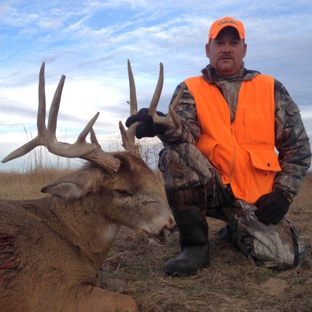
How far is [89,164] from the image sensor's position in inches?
162

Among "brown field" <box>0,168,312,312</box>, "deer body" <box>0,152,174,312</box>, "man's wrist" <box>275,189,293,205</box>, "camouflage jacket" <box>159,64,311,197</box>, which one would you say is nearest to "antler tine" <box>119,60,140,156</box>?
"deer body" <box>0,152,174,312</box>

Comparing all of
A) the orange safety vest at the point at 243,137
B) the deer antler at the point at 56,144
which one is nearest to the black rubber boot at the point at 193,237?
the orange safety vest at the point at 243,137

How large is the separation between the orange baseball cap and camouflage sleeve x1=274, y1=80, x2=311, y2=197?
0.80 metres

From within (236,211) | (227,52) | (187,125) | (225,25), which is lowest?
(236,211)

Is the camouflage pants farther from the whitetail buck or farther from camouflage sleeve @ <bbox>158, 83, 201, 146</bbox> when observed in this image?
the whitetail buck

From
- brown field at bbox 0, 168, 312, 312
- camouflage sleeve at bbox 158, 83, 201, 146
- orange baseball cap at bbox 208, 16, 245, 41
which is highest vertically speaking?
orange baseball cap at bbox 208, 16, 245, 41

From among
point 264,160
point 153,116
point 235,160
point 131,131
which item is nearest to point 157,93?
point 153,116

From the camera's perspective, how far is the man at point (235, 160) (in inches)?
194

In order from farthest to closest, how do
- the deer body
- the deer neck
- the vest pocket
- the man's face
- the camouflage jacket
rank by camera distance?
the man's face → the camouflage jacket → the vest pocket → the deer neck → the deer body

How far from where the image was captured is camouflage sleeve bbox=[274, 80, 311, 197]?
17.3 ft

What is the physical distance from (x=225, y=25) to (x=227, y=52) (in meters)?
0.33

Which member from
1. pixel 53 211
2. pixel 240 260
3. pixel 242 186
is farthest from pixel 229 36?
pixel 53 211

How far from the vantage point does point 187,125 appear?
5.27m

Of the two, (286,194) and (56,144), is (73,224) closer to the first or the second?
(56,144)
